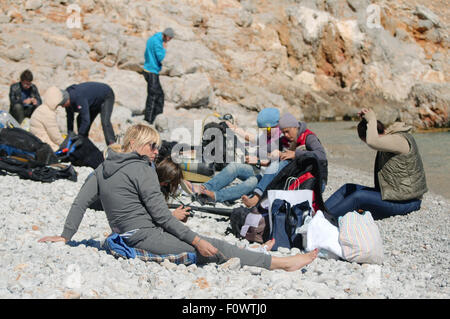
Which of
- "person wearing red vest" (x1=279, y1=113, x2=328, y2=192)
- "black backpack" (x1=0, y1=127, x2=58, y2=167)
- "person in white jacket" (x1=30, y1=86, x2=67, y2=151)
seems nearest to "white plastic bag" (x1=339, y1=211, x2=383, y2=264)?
"person wearing red vest" (x1=279, y1=113, x2=328, y2=192)

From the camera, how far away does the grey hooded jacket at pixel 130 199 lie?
11.7 feet

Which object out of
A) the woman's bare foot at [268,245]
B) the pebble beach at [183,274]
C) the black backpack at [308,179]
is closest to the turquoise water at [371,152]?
the black backpack at [308,179]

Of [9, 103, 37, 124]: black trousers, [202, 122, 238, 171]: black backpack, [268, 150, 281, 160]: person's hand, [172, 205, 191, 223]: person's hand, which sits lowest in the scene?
[9, 103, 37, 124]: black trousers

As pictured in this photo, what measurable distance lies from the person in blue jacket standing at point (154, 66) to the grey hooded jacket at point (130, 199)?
769 centimetres

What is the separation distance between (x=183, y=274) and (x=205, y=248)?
23 cm

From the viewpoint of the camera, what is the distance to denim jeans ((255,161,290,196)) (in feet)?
17.9

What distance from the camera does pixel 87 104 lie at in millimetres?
8141

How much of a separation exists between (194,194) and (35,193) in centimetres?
183

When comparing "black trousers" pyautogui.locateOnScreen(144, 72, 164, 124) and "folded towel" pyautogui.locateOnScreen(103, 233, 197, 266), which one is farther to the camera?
"black trousers" pyautogui.locateOnScreen(144, 72, 164, 124)

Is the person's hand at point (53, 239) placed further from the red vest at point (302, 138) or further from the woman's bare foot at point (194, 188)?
the red vest at point (302, 138)

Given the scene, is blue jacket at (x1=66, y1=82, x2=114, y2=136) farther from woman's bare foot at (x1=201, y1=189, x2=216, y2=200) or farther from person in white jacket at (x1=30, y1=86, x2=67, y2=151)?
woman's bare foot at (x1=201, y1=189, x2=216, y2=200)

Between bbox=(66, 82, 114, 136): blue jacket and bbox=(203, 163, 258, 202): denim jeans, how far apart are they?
2751 mm
